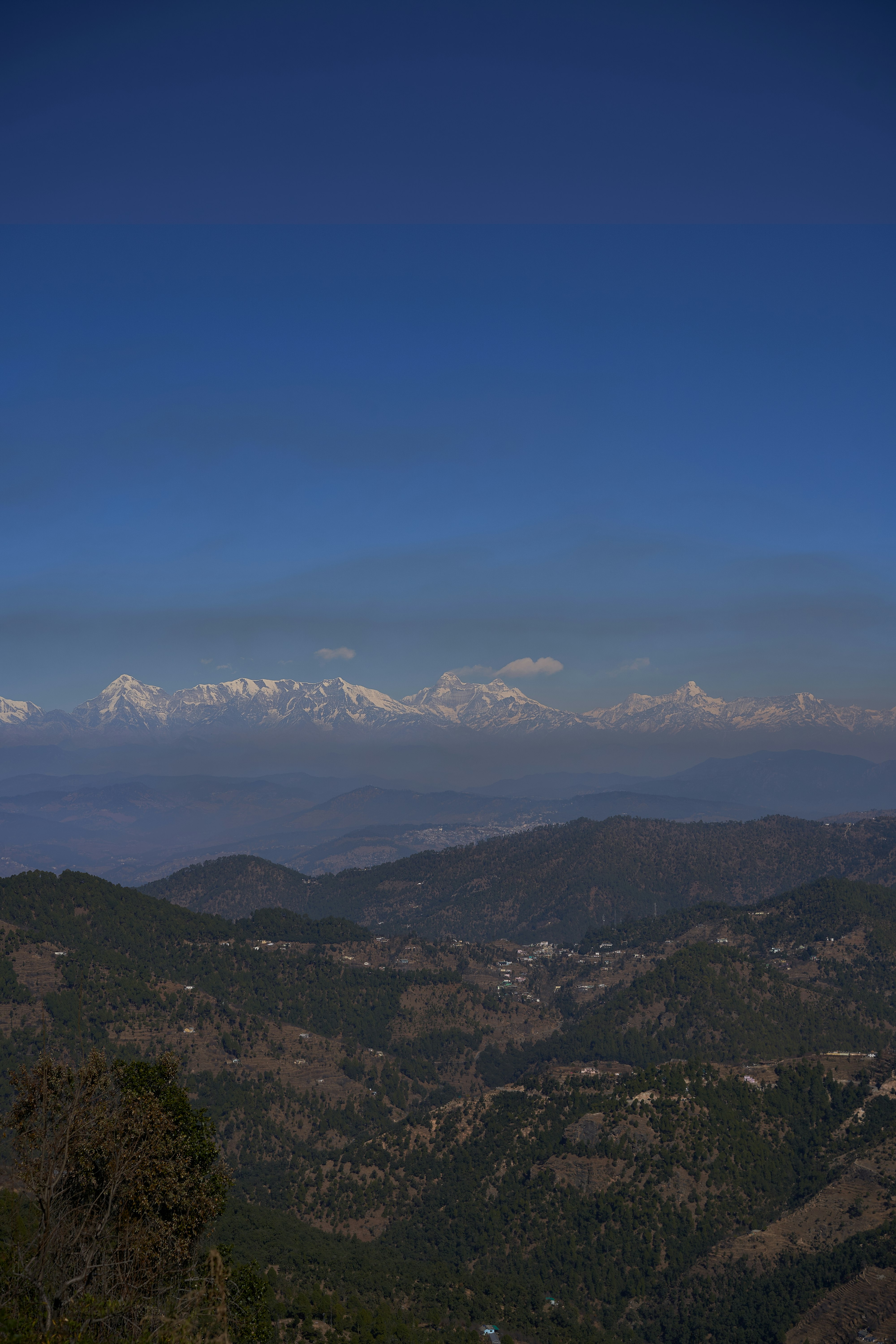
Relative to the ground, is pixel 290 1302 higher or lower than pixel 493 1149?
higher

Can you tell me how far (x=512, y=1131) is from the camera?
391 feet

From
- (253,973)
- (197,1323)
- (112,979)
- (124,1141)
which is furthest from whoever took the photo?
(253,973)

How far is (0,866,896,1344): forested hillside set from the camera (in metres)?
83.0

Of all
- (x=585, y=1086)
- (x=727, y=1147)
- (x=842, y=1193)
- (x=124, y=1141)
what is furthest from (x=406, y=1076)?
(x=124, y=1141)

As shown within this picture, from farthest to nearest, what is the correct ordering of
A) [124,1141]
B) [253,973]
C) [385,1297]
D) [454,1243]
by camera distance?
[253,973], [454,1243], [385,1297], [124,1141]

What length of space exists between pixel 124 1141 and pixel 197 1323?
749 cm

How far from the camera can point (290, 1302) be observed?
66.8 metres

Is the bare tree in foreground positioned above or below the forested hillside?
above

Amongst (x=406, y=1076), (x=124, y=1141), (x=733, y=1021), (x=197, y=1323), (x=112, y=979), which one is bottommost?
(x=406, y=1076)

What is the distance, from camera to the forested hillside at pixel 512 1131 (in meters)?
83.0

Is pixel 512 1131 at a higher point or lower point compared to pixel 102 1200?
lower

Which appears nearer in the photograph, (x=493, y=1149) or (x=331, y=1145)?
(x=493, y=1149)

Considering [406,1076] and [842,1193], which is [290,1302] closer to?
[842,1193]

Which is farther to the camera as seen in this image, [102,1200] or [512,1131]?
[512,1131]
